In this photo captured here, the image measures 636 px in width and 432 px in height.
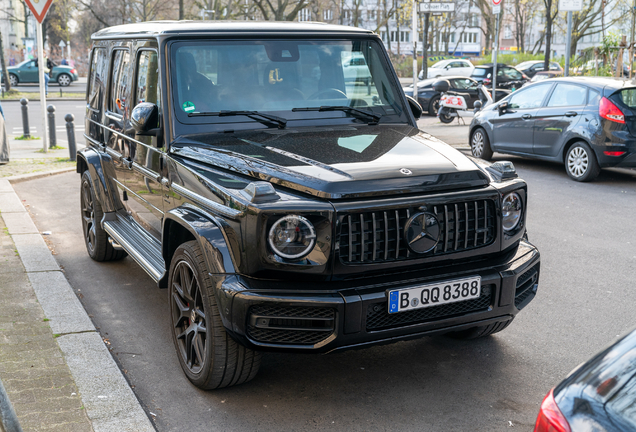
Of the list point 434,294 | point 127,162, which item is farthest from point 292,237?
point 127,162

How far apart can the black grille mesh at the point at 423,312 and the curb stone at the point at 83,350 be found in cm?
124

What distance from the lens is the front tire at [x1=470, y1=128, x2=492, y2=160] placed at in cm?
1291

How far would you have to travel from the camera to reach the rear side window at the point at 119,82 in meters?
5.25

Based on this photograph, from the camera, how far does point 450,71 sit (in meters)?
44.2

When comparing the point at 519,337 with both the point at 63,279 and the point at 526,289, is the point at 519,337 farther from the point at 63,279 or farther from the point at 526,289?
the point at 63,279

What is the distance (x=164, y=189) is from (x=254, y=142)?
0.69 m

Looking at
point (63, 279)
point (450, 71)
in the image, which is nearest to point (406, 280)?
point (63, 279)

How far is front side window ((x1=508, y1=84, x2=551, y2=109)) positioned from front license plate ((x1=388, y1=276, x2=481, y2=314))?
893 centimetres

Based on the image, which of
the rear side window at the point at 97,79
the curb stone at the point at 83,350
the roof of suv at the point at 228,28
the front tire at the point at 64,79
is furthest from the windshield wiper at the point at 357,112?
the front tire at the point at 64,79

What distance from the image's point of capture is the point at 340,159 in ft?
12.0

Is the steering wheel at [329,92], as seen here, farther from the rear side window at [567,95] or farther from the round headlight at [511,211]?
the rear side window at [567,95]

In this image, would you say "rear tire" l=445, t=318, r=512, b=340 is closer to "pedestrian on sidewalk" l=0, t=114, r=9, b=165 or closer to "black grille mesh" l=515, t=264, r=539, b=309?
"black grille mesh" l=515, t=264, r=539, b=309

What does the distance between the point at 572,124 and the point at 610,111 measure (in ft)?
2.23

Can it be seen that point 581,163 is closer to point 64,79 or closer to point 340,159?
point 340,159
